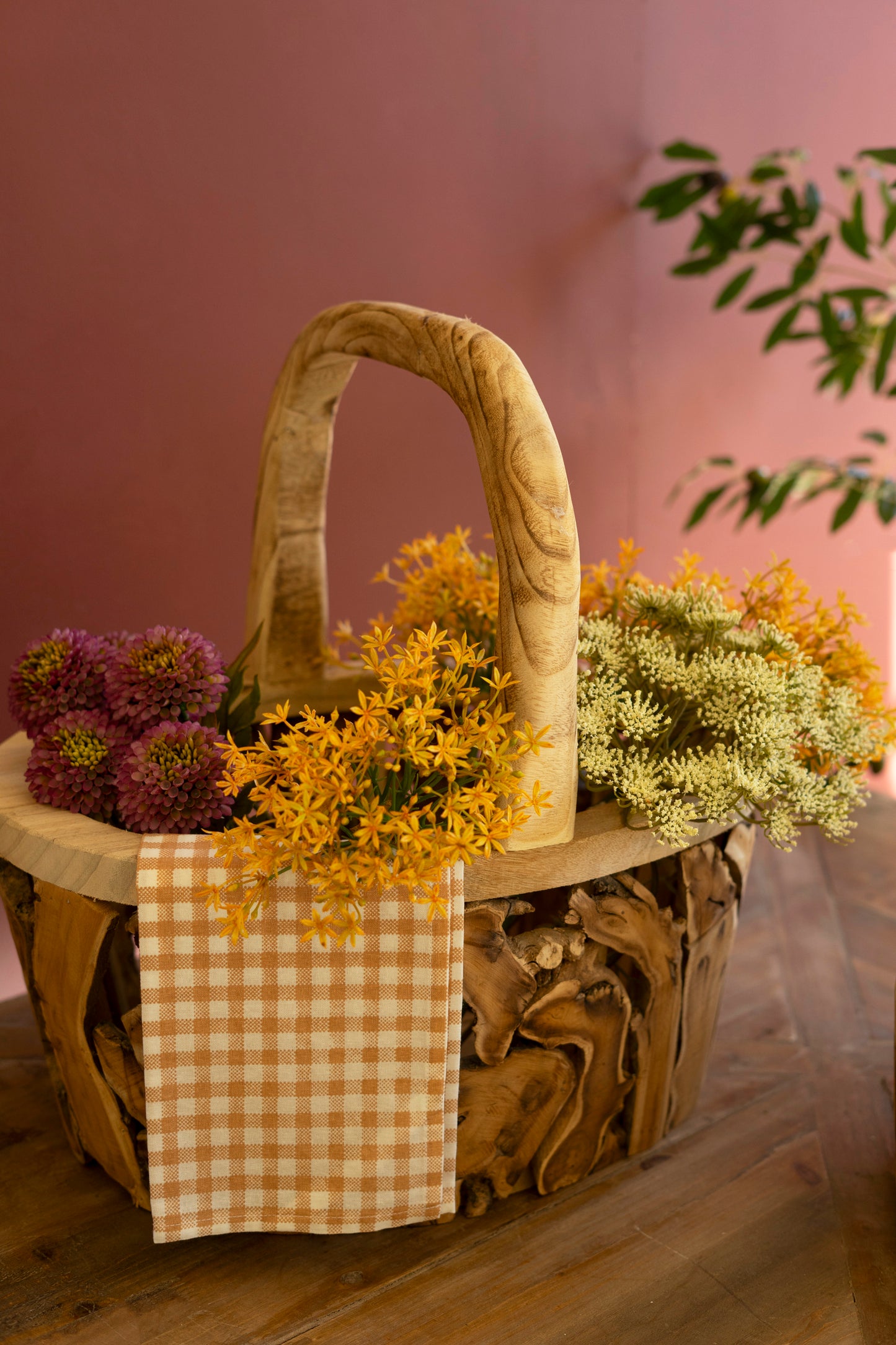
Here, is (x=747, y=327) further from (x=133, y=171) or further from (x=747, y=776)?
(x=747, y=776)

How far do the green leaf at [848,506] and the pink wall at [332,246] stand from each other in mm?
324

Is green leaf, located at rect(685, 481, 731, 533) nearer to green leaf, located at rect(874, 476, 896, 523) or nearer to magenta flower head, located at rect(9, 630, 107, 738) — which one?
green leaf, located at rect(874, 476, 896, 523)

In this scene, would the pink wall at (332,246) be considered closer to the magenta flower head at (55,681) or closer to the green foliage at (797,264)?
the green foliage at (797,264)

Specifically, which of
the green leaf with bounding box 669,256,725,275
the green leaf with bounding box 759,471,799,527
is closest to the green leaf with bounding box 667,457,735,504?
the green leaf with bounding box 759,471,799,527

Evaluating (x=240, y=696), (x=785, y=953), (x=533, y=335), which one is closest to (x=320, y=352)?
(x=240, y=696)

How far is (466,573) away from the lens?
1.14 meters

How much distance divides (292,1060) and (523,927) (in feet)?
1.05

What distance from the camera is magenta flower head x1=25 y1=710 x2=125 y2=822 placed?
89 centimetres

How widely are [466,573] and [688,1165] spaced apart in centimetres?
63

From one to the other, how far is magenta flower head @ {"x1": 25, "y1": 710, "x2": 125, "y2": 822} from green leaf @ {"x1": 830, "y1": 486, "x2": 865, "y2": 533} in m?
1.40

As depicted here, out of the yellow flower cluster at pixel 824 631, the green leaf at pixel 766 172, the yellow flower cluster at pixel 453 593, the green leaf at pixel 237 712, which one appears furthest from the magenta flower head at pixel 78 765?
the green leaf at pixel 766 172

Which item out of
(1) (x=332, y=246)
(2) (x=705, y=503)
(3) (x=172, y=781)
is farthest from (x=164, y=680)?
A: (2) (x=705, y=503)

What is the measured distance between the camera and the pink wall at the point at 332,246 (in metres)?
1.29

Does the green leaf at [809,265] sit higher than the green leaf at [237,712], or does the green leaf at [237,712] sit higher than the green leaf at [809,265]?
the green leaf at [809,265]
